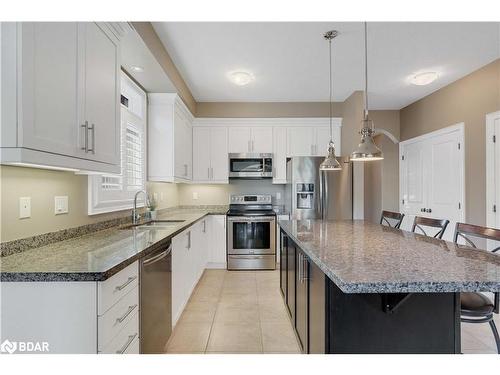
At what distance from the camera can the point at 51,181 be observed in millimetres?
1643

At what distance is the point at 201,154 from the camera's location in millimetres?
4430

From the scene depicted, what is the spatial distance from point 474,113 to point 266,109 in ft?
9.07

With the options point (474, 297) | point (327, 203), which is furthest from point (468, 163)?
point (474, 297)

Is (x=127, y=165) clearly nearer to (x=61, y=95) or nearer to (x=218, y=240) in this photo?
(x=61, y=95)

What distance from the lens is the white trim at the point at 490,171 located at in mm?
3068

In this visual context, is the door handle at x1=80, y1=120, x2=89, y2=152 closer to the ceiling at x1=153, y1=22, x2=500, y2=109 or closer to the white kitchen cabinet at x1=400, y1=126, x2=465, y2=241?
the ceiling at x1=153, y1=22, x2=500, y2=109

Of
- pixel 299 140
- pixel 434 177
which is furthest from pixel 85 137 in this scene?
pixel 434 177

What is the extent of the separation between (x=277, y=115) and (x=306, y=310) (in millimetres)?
3451

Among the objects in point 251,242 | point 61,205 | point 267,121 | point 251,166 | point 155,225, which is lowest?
point 251,242

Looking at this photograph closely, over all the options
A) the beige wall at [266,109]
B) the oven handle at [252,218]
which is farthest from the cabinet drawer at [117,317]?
the beige wall at [266,109]

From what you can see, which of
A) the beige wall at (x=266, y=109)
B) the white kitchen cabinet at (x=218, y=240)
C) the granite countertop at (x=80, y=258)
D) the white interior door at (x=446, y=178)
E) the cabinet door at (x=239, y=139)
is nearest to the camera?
the granite countertop at (x=80, y=258)

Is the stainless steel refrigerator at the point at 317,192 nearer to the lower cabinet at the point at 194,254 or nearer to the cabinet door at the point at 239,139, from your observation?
the cabinet door at the point at 239,139

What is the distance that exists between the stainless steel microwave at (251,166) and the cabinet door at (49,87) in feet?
10.1
